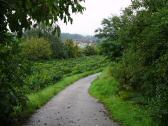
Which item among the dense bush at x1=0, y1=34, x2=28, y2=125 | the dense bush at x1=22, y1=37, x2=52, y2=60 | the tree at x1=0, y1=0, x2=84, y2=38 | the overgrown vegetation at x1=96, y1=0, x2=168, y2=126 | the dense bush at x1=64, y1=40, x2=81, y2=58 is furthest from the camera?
the dense bush at x1=64, y1=40, x2=81, y2=58

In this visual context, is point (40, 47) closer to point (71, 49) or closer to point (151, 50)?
point (71, 49)

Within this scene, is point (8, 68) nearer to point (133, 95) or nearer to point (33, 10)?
point (33, 10)

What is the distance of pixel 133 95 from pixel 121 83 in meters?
6.26

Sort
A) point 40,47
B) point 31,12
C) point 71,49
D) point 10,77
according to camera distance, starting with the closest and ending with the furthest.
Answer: point 31,12, point 10,77, point 40,47, point 71,49

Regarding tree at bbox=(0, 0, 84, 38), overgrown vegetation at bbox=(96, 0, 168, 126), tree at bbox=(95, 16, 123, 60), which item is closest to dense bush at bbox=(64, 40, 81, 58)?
tree at bbox=(95, 16, 123, 60)

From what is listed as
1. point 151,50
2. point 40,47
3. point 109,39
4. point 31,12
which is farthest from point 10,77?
point 40,47

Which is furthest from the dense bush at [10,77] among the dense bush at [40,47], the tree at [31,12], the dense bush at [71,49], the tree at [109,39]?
the dense bush at [71,49]

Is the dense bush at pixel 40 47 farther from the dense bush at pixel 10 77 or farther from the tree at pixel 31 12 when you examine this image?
the tree at pixel 31 12

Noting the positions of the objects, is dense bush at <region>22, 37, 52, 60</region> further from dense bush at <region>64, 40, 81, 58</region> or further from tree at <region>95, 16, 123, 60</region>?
tree at <region>95, 16, 123, 60</region>

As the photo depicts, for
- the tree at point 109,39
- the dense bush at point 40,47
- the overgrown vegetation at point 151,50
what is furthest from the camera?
the dense bush at point 40,47

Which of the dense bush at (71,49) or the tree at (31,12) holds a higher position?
the tree at (31,12)

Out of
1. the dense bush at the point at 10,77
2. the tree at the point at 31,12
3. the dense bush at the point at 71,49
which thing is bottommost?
the dense bush at the point at 71,49

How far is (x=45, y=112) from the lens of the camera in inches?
824

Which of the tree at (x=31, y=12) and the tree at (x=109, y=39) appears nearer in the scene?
the tree at (x=31, y=12)
